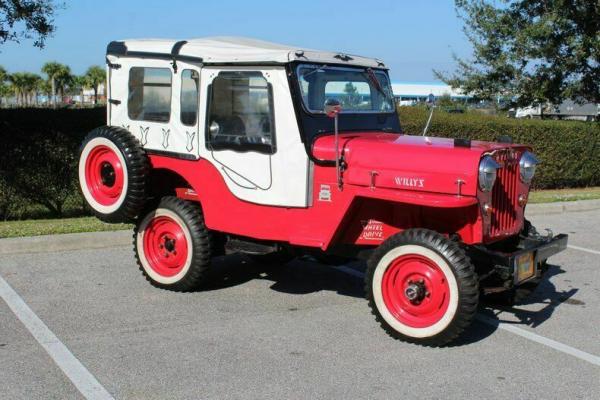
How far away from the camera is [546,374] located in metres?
4.53

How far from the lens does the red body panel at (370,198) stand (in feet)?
16.1

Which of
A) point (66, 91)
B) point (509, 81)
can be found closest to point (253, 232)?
point (509, 81)

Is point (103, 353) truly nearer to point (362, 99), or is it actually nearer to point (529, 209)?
point (362, 99)

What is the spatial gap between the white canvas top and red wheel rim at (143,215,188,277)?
1.55 m

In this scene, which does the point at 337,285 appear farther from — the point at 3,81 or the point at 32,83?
the point at 32,83

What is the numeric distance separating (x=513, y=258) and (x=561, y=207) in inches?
290

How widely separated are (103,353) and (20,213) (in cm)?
595

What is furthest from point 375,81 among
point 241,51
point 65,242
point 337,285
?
point 65,242

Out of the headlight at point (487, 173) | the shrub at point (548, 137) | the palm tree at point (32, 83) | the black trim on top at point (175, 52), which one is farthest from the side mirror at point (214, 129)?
the palm tree at point (32, 83)

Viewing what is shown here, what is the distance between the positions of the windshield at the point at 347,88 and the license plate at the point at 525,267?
6.44ft

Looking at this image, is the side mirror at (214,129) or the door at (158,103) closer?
the side mirror at (214,129)

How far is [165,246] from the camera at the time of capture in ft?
20.9

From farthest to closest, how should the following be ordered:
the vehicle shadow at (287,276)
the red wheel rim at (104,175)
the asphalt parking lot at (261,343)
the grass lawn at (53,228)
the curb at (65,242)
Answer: the grass lawn at (53,228) → the curb at (65,242) → the vehicle shadow at (287,276) → the red wheel rim at (104,175) → the asphalt parking lot at (261,343)

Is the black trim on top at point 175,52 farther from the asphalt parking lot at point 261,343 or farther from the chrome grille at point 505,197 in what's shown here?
the chrome grille at point 505,197
